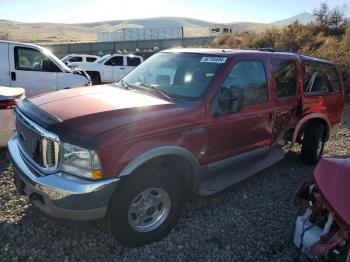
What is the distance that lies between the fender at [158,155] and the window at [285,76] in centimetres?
176

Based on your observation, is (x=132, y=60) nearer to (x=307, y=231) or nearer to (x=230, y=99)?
(x=230, y=99)

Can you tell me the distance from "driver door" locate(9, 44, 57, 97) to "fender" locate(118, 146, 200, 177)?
5786 millimetres

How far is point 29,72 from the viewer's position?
8.38 metres

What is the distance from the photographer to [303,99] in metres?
5.32

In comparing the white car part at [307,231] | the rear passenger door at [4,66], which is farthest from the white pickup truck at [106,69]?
the white car part at [307,231]

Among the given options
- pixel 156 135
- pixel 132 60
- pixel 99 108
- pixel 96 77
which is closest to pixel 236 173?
pixel 156 135

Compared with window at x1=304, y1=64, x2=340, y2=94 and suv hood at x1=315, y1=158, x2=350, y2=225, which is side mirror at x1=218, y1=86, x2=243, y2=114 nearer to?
suv hood at x1=315, y1=158, x2=350, y2=225

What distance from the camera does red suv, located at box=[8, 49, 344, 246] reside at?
3074 mm

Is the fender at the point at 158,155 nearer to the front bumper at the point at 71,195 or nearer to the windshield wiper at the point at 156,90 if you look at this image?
the front bumper at the point at 71,195

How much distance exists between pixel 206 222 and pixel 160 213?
0.67 m

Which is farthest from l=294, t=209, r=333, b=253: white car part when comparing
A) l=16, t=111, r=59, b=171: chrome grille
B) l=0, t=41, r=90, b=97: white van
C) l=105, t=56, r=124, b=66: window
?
l=105, t=56, r=124, b=66: window

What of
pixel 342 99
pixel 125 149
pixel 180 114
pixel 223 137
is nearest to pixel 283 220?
pixel 223 137

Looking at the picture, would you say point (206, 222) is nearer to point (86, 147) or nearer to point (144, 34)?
point (86, 147)

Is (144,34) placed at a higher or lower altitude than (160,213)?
higher
